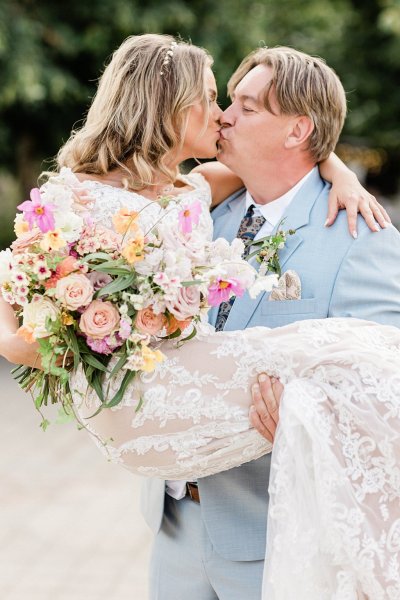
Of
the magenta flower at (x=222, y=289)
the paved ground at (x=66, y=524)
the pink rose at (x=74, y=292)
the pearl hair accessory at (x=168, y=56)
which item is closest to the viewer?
the pink rose at (x=74, y=292)

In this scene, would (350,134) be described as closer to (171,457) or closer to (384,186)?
(384,186)

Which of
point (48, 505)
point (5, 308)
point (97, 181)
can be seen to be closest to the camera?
point (5, 308)

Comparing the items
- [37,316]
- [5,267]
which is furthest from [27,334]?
[5,267]

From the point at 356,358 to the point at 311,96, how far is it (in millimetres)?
1200

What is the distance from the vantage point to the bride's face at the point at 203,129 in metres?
3.05

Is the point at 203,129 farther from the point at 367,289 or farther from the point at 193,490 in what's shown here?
the point at 193,490

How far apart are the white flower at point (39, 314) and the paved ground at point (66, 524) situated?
282 cm

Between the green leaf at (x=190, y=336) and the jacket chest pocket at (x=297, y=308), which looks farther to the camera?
the jacket chest pocket at (x=297, y=308)

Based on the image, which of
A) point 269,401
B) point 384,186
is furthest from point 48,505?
point 384,186

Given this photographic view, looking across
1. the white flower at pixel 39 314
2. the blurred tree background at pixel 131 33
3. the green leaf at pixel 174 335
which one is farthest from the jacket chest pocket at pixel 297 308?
the blurred tree background at pixel 131 33

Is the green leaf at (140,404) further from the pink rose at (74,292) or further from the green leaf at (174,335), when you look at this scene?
the pink rose at (74,292)

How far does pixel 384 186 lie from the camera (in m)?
22.9

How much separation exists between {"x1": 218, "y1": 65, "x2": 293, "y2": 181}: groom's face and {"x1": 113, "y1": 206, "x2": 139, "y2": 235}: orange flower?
1.00 meters

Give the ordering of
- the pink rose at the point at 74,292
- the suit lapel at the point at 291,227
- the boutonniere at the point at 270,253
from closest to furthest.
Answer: the pink rose at the point at 74,292
the boutonniere at the point at 270,253
the suit lapel at the point at 291,227
